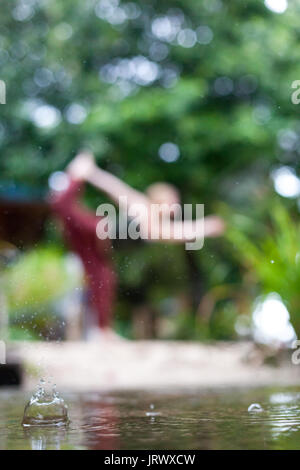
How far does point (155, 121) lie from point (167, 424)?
979cm

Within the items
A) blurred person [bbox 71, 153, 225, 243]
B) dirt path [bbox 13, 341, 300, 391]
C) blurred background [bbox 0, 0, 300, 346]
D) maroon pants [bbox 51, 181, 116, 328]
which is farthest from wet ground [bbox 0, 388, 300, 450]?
blurred background [bbox 0, 0, 300, 346]

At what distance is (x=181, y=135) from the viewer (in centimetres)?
1130

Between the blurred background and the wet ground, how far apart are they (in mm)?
7997

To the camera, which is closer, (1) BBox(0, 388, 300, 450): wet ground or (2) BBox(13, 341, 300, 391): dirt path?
(1) BBox(0, 388, 300, 450): wet ground

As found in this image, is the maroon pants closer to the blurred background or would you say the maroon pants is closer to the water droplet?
the blurred background

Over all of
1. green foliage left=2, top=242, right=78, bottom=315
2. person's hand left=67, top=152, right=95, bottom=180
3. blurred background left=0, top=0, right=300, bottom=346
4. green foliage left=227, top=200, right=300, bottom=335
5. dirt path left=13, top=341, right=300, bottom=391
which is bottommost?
dirt path left=13, top=341, right=300, bottom=391

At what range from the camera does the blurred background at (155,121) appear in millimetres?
11266

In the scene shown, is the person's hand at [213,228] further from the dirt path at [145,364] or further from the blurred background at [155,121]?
the blurred background at [155,121]

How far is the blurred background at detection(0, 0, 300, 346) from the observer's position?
37.0ft

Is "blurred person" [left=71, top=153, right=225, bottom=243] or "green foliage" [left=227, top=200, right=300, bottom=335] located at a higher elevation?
"blurred person" [left=71, top=153, right=225, bottom=243]

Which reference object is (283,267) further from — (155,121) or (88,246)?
(155,121)

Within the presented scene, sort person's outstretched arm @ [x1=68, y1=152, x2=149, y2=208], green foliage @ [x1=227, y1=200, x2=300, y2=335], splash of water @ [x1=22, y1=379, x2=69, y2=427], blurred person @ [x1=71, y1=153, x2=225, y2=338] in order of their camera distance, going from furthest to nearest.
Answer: blurred person @ [x1=71, y1=153, x2=225, y2=338] < person's outstretched arm @ [x1=68, y1=152, x2=149, y2=208] < green foliage @ [x1=227, y1=200, x2=300, y2=335] < splash of water @ [x1=22, y1=379, x2=69, y2=427]

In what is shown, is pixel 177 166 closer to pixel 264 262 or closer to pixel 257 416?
pixel 264 262

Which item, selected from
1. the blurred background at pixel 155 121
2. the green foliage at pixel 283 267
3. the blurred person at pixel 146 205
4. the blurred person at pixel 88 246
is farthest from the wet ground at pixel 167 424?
the blurred background at pixel 155 121
